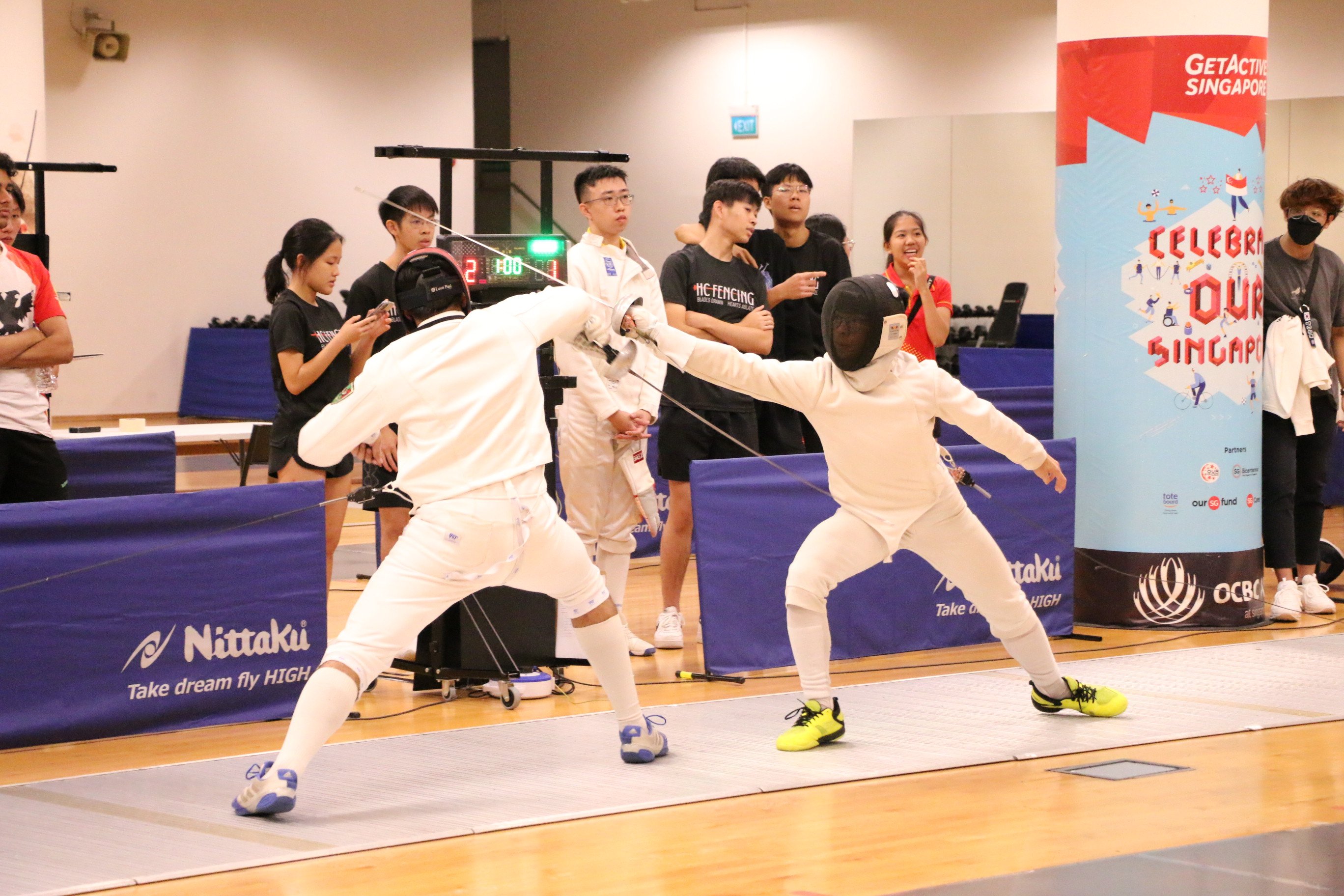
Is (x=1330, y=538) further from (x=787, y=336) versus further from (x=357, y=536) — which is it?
(x=357, y=536)

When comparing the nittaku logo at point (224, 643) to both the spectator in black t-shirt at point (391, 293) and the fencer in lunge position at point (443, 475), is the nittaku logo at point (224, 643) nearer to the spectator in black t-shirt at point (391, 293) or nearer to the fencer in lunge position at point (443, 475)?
the spectator in black t-shirt at point (391, 293)

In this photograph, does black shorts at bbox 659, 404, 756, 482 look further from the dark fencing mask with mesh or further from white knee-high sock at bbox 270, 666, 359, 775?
white knee-high sock at bbox 270, 666, 359, 775

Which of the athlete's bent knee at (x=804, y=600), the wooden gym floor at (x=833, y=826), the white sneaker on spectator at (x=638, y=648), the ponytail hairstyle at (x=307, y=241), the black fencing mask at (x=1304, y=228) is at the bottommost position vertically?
the wooden gym floor at (x=833, y=826)

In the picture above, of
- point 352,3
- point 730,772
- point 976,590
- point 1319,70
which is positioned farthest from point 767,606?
point 352,3

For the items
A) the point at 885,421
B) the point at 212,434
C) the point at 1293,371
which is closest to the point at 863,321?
the point at 885,421

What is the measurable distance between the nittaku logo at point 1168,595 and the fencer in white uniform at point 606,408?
1.89 meters

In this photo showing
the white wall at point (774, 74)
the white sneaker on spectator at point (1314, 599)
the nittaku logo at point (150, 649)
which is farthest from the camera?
the white wall at point (774, 74)

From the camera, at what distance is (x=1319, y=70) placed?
12.0 metres

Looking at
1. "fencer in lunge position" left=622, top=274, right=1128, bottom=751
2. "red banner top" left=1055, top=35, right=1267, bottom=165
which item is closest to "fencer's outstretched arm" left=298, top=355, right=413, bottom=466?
"fencer in lunge position" left=622, top=274, right=1128, bottom=751

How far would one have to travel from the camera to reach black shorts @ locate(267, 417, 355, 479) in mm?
4676

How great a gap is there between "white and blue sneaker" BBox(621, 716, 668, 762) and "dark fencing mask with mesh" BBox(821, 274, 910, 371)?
3.46 ft

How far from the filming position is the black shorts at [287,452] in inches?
184

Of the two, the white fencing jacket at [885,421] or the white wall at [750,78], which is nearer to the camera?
the white fencing jacket at [885,421]

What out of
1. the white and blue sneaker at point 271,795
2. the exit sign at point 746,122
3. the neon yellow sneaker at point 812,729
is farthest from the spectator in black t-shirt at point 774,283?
the exit sign at point 746,122
